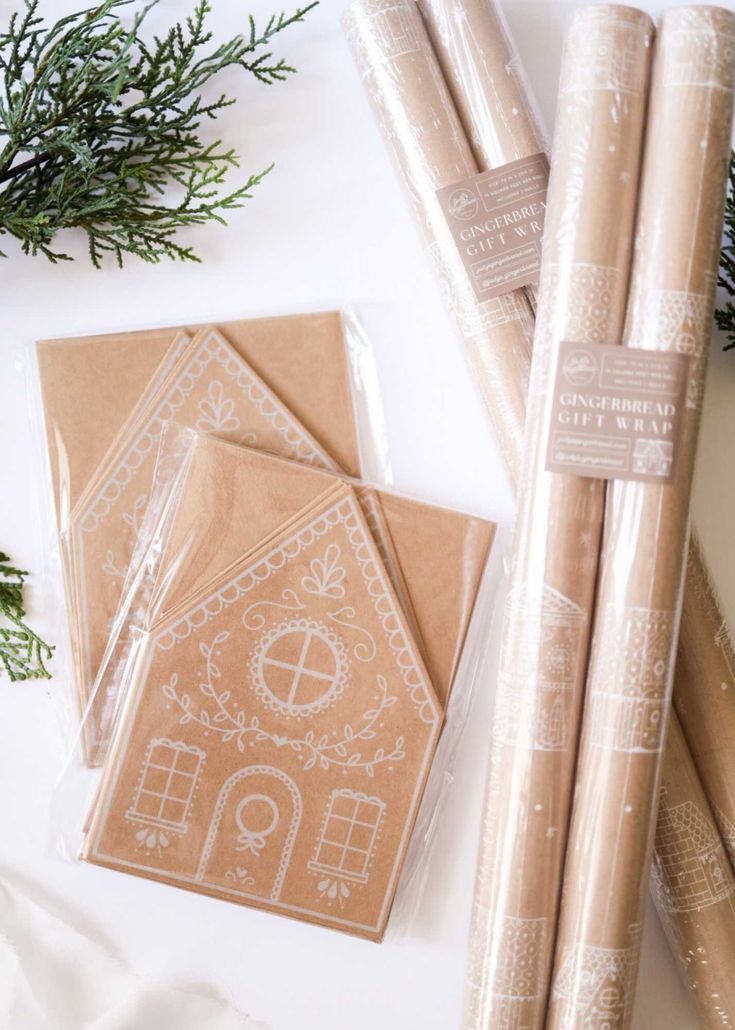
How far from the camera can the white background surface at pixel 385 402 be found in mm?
1223

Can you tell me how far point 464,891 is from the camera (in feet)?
4.03

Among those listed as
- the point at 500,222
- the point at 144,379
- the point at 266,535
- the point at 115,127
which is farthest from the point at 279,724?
the point at 115,127

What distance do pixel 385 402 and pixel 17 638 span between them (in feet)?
1.99

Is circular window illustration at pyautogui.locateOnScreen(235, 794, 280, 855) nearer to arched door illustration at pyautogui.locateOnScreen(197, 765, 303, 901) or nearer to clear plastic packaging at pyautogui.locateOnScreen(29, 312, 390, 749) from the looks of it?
arched door illustration at pyautogui.locateOnScreen(197, 765, 303, 901)

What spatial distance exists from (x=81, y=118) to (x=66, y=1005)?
46.1 inches

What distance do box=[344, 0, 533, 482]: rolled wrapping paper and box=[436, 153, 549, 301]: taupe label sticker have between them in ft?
0.04

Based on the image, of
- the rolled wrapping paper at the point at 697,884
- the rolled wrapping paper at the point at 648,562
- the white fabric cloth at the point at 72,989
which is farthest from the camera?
the white fabric cloth at the point at 72,989

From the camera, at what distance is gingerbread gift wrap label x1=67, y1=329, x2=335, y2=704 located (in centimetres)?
122

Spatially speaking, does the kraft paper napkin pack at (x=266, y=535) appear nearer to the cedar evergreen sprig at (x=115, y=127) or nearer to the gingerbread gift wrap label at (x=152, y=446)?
the gingerbread gift wrap label at (x=152, y=446)

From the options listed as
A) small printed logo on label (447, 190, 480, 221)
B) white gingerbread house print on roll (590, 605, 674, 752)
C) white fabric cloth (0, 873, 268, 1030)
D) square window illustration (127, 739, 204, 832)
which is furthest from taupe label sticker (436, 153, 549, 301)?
white fabric cloth (0, 873, 268, 1030)

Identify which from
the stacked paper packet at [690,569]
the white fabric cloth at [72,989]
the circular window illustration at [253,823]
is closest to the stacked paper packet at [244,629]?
the circular window illustration at [253,823]

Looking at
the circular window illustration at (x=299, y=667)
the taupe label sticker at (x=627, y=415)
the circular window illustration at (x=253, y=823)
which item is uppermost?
the taupe label sticker at (x=627, y=415)

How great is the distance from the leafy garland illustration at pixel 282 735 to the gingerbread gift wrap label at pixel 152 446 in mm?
155

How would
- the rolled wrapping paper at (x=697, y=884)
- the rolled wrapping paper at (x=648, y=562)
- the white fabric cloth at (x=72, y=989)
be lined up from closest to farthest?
the rolled wrapping paper at (x=648, y=562) < the rolled wrapping paper at (x=697, y=884) < the white fabric cloth at (x=72, y=989)
